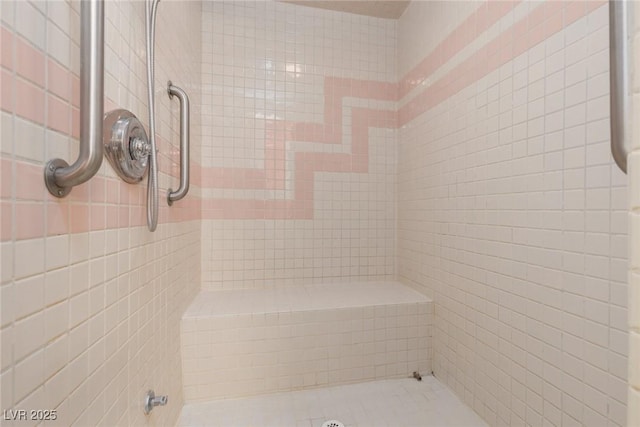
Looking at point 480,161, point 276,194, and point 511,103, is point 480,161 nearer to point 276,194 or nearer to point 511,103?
point 511,103

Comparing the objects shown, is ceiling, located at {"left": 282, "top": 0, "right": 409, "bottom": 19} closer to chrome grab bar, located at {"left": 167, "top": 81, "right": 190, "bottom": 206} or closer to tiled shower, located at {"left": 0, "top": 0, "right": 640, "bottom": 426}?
tiled shower, located at {"left": 0, "top": 0, "right": 640, "bottom": 426}

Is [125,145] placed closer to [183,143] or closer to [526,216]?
[183,143]

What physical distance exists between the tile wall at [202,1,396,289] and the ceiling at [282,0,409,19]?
47mm

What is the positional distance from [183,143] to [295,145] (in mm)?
875

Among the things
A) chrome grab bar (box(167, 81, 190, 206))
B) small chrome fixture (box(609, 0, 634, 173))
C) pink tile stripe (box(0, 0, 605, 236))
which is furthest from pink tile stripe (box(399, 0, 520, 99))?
chrome grab bar (box(167, 81, 190, 206))

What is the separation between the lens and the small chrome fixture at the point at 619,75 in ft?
1.47

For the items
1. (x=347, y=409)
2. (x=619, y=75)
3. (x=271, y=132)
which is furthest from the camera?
(x=271, y=132)

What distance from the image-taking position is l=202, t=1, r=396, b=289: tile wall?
1.93m

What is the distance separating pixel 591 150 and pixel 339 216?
1391 mm

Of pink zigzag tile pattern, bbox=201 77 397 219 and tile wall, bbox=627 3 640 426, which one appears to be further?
pink zigzag tile pattern, bbox=201 77 397 219

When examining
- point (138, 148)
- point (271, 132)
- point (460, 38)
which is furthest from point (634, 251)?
point (271, 132)

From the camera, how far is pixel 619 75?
18.1 inches

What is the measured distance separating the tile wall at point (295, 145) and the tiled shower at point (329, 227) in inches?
0.6

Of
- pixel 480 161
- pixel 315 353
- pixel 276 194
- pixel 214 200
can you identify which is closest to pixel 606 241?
pixel 480 161
